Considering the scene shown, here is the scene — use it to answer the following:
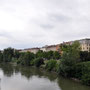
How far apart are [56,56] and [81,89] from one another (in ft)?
73.6

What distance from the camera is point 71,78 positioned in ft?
76.8

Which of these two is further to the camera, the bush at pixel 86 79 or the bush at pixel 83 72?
the bush at pixel 83 72

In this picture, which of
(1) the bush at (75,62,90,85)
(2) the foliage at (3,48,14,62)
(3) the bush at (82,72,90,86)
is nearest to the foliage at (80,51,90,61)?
(1) the bush at (75,62,90,85)

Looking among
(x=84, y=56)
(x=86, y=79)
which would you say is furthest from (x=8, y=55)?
(x=86, y=79)

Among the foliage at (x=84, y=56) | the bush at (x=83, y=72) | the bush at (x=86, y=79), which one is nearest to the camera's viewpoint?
the bush at (x=86, y=79)

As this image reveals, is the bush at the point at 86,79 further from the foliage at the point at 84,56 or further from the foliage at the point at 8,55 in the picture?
the foliage at the point at 8,55

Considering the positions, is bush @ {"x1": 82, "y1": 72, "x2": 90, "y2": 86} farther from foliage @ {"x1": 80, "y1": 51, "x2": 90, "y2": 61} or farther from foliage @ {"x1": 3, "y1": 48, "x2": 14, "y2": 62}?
foliage @ {"x1": 3, "y1": 48, "x2": 14, "y2": 62}

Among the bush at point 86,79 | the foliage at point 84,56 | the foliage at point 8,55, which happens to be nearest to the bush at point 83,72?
the bush at point 86,79

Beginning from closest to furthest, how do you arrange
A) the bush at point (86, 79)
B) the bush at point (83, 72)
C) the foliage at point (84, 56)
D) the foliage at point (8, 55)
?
the bush at point (86, 79), the bush at point (83, 72), the foliage at point (84, 56), the foliage at point (8, 55)

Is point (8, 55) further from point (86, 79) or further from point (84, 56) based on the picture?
point (86, 79)

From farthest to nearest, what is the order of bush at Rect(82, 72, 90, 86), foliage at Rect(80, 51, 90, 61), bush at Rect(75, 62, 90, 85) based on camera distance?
foliage at Rect(80, 51, 90, 61), bush at Rect(75, 62, 90, 85), bush at Rect(82, 72, 90, 86)

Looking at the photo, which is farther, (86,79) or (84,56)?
(84,56)

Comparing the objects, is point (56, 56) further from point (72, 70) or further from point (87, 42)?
point (72, 70)

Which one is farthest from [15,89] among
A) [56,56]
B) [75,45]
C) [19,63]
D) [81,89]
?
[19,63]
